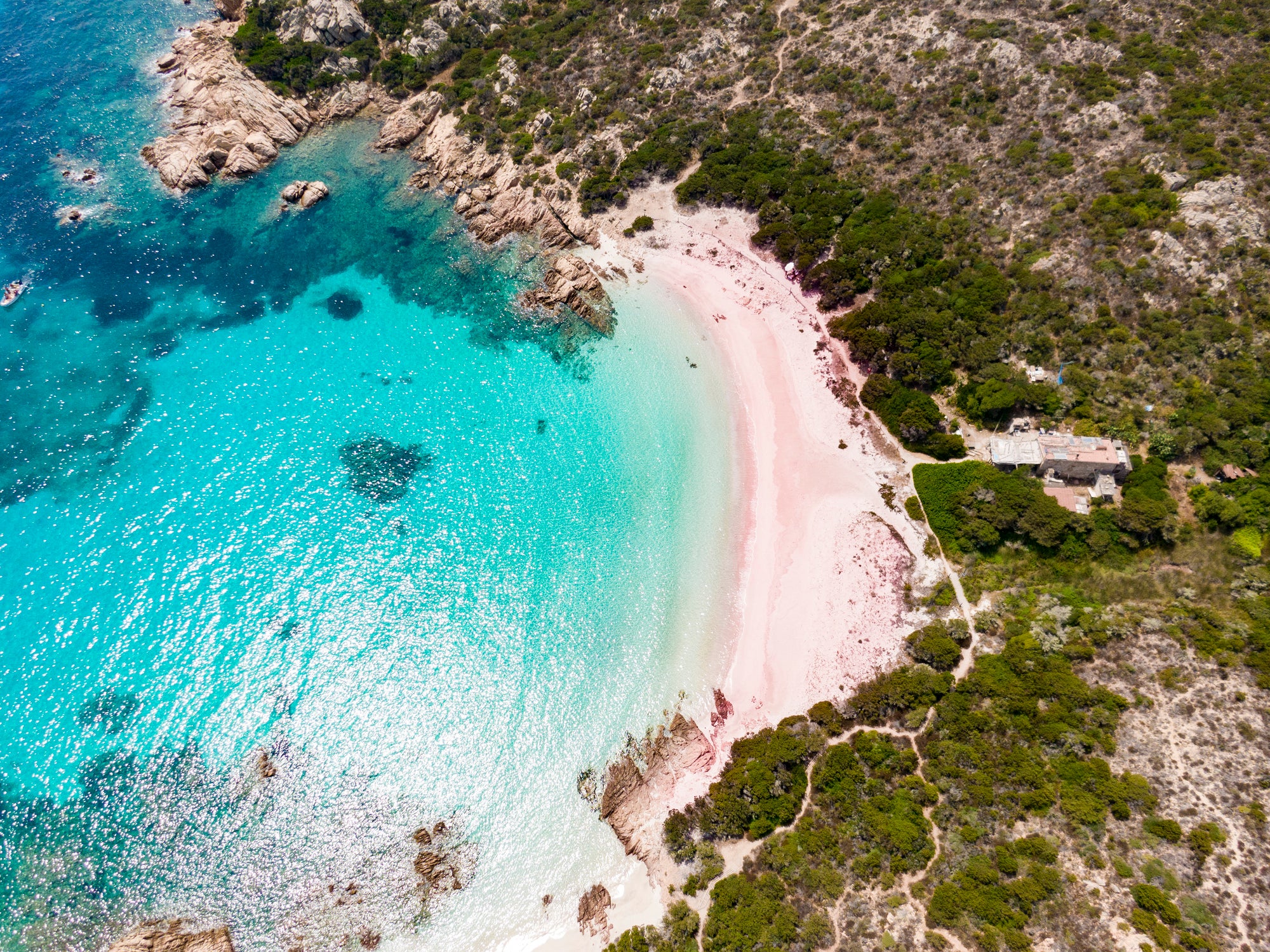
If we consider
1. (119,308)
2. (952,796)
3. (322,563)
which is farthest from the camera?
(119,308)

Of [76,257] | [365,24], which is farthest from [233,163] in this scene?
[365,24]

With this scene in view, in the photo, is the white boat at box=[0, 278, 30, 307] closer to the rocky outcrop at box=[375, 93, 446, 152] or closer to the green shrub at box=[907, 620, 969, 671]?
the rocky outcrop at box=[375, 93, 446, 152]

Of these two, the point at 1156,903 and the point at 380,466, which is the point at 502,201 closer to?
the point at 380,466

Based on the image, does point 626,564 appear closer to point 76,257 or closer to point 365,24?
point 76,257

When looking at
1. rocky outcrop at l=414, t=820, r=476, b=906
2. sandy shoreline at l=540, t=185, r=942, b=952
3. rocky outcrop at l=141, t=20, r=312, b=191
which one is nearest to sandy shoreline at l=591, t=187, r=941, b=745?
sandy shoreline at l=540, t=185, r=942, b=952

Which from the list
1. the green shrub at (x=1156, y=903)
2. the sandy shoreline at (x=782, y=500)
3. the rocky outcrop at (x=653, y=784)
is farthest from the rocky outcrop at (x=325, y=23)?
the green shrub at (x=1156, y=903)

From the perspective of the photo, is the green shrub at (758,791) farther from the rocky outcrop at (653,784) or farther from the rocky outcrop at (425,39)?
the rocky outcrop at (425,39)

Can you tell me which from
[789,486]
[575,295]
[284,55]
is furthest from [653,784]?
[284,55]
